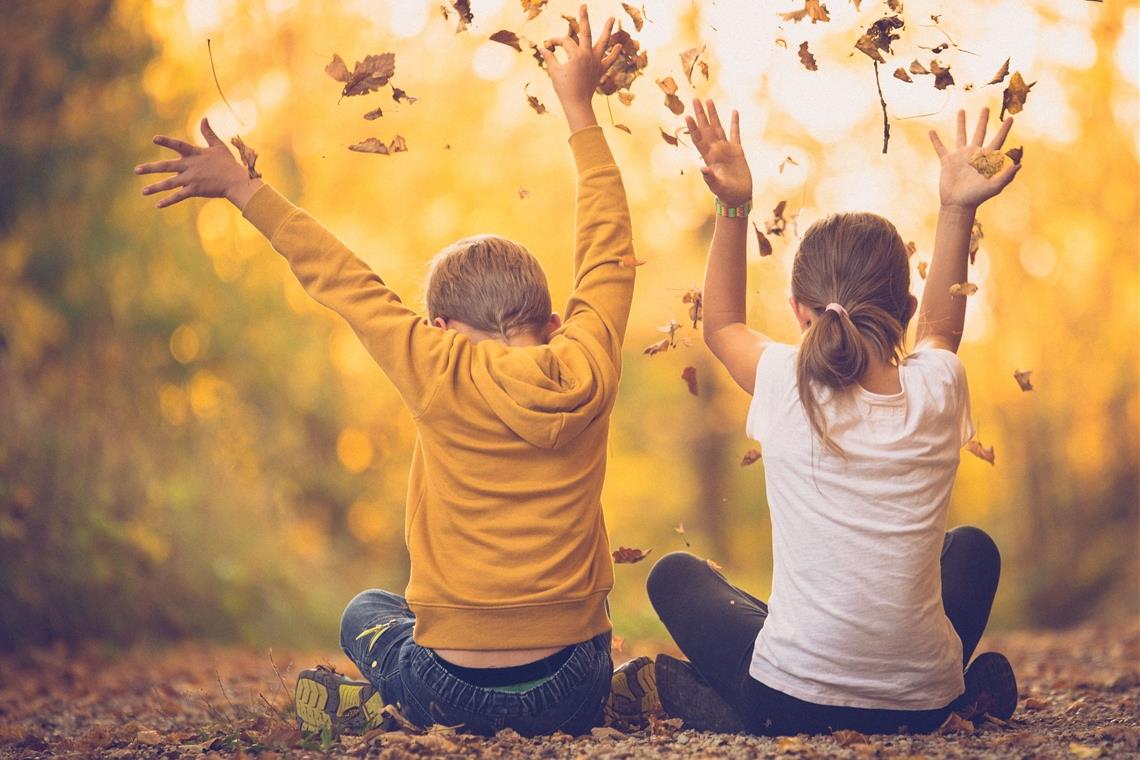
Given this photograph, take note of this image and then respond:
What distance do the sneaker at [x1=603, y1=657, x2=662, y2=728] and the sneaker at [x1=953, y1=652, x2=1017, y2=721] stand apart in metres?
0.72

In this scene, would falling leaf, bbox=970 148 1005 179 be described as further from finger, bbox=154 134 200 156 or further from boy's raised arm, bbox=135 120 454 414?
finger, bbox=154 134 200 156

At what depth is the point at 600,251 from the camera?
2721 millimetres

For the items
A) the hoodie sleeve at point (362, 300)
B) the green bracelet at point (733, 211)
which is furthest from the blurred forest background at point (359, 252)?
the hoodie sleeve at point (362, 300)

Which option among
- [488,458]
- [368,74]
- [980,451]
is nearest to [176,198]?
[368,74]

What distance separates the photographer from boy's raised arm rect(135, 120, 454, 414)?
245 centimetres

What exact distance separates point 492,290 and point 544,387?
0.29 meters

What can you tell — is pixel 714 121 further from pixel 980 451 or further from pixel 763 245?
pixel 980 451

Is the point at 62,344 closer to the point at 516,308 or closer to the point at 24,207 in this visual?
the point at 24,207

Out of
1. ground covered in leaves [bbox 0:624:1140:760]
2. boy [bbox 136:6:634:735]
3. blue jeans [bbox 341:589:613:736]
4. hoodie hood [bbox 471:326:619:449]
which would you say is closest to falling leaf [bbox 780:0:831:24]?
boy [bbox 136:6:634:735]

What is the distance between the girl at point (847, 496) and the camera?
233 cm

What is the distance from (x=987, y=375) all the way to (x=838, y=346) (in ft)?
27.2

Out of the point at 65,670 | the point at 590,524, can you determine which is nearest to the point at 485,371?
the point at 590,524

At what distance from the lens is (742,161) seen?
2762mm

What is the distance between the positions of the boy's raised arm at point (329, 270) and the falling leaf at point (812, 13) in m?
1.26
